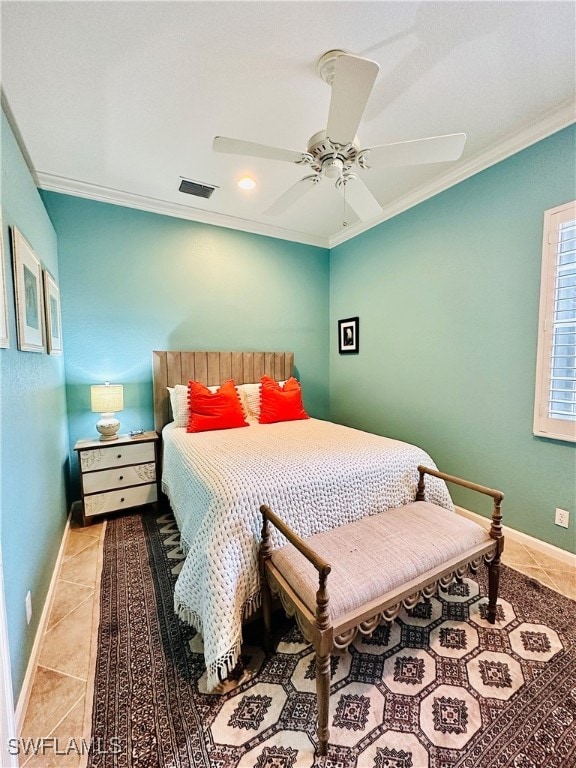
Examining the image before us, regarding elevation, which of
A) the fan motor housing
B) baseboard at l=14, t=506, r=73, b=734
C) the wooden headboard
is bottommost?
baseboard at l=14, t=506, r=73, b=734

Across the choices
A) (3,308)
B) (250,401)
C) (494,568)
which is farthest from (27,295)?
(494,568)

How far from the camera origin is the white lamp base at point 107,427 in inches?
109

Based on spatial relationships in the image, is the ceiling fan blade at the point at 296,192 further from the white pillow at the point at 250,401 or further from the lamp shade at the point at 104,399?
the lamp shade at the point at 104,399

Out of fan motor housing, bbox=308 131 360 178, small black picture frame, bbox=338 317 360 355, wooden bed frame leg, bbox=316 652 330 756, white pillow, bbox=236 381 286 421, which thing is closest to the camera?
wooden bed frame leg, bbox=316 652 330 756

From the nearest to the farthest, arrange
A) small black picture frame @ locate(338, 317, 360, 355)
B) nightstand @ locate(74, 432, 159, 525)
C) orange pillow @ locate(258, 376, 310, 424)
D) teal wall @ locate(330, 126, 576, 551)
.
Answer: teal wall @ locate(330, 126, 576, 551) → nightstand @ locate(74, 432, 159, 525) → orange pillow @ locate(258, 376, 310, 424) → small black picture frame @ locate(338, 317, 360, 355)

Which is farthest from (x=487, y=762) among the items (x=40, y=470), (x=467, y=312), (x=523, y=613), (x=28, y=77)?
(x=28, y=77)

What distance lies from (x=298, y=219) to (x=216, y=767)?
3967mm

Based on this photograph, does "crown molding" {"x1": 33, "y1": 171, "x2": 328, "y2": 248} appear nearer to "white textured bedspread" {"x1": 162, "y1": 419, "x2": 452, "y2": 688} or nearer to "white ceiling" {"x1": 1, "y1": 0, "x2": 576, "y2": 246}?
"white ceiling" {"x1": 1, "y1": 0, "x2": 576, "y2": 246}

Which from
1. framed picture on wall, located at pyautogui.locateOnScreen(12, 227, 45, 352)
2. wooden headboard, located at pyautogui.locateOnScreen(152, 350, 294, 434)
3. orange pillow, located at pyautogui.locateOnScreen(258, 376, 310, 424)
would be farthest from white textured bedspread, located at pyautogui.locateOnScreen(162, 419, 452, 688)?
framed picture on wall, located at pyautogui.locateOnScreen(12, 227, 45, 352)

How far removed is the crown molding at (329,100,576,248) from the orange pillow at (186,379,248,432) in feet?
8.14

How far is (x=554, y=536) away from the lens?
2176mm

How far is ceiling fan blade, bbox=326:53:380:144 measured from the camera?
1.18 meters

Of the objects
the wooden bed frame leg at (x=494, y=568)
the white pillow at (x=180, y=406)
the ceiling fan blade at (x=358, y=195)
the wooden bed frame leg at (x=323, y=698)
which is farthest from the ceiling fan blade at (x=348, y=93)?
the white pillow at (x=180, y=406)

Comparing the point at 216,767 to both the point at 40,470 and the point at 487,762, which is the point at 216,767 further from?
the point at 40,470
